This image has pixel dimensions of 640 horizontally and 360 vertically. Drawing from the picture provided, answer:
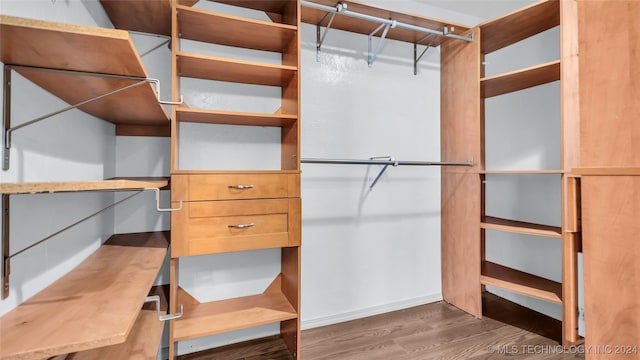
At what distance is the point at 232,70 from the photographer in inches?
66.3

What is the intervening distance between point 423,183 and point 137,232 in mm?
2001

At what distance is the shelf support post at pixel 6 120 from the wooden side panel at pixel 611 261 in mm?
1533

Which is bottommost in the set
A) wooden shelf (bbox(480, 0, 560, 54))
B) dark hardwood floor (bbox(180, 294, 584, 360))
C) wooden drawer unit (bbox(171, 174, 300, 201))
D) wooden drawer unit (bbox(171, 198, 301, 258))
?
dark hardwood floor (bbox(180, 294, 584, 360))

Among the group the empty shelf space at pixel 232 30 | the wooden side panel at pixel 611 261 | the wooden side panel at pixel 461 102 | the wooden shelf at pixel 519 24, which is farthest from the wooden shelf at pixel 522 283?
the empty shelf space at pixel 232 30

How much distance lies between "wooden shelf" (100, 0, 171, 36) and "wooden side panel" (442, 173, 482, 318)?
7.05 feet

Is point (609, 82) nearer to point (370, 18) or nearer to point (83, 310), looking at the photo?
point (370, 18)

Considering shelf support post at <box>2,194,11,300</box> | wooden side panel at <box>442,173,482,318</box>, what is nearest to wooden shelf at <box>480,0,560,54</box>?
wooden side panel at <box>442,173,482,318</box>

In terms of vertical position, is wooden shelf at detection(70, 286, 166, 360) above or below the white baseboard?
above

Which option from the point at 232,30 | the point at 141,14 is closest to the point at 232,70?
the point at 232,30

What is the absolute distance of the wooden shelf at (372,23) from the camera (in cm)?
194

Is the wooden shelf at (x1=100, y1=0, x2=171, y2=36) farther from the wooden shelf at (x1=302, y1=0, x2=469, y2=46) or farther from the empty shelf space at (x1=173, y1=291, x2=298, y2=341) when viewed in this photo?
the empty shelf space at (x1=173, y1=291, x2=298, y2=341)

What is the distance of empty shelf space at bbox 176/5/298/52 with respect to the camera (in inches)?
60.7

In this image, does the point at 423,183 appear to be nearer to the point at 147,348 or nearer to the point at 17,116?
the point at 147,348

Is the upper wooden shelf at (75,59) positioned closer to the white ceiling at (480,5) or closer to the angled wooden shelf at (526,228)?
the angled wooden shelf at (526,228)
